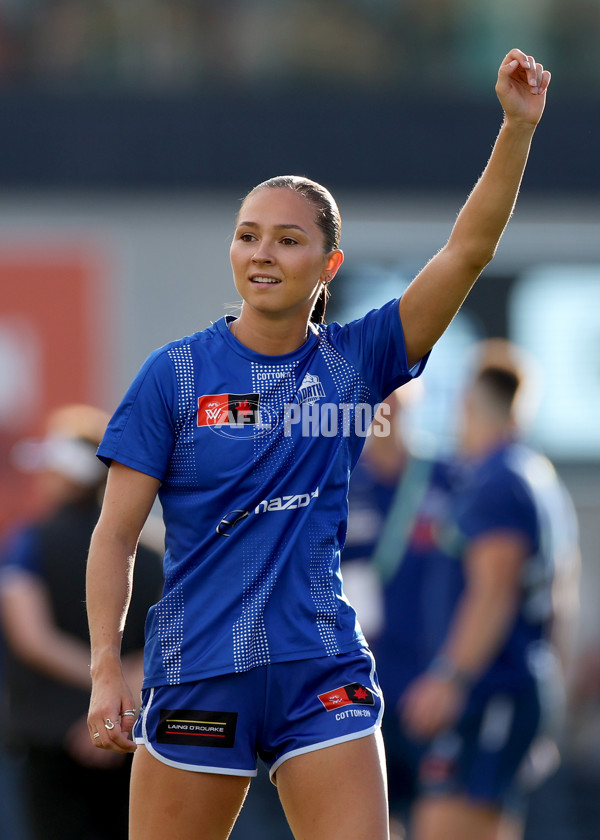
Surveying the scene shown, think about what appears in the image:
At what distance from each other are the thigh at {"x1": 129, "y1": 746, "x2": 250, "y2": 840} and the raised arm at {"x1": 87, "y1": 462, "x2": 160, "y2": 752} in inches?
4.2

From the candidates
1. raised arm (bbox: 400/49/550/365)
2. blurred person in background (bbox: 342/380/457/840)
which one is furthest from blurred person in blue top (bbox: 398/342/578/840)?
raised arm (bbox: 400/49/550/365)

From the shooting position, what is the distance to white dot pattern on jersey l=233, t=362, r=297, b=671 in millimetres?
2764

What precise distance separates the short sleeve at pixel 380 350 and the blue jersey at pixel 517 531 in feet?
7.45

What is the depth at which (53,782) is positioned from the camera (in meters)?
5.17

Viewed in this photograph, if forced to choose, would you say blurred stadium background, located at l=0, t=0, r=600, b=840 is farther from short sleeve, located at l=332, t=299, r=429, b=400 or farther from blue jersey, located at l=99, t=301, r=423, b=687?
blue jersey, located at l=99, t=301, r=423, b=687

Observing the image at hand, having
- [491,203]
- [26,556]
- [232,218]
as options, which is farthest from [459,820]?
[232,218]

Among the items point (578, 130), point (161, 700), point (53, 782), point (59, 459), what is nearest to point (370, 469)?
point (59, 459)

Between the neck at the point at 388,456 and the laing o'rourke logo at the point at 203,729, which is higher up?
the laing o'rourke logo at the point at 203,729

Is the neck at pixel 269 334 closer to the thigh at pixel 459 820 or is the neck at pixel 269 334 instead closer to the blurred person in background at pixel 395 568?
the thigh at pixel 459 820

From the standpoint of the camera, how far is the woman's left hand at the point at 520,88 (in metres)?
2.76

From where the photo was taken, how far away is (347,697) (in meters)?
2.79

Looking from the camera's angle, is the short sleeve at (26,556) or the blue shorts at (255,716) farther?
the short sleeve at (26,556)

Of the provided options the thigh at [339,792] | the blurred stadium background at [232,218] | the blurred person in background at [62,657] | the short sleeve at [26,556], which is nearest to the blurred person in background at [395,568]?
the blurred person in background at [62,657]

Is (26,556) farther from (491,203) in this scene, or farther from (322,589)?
(491,203)
